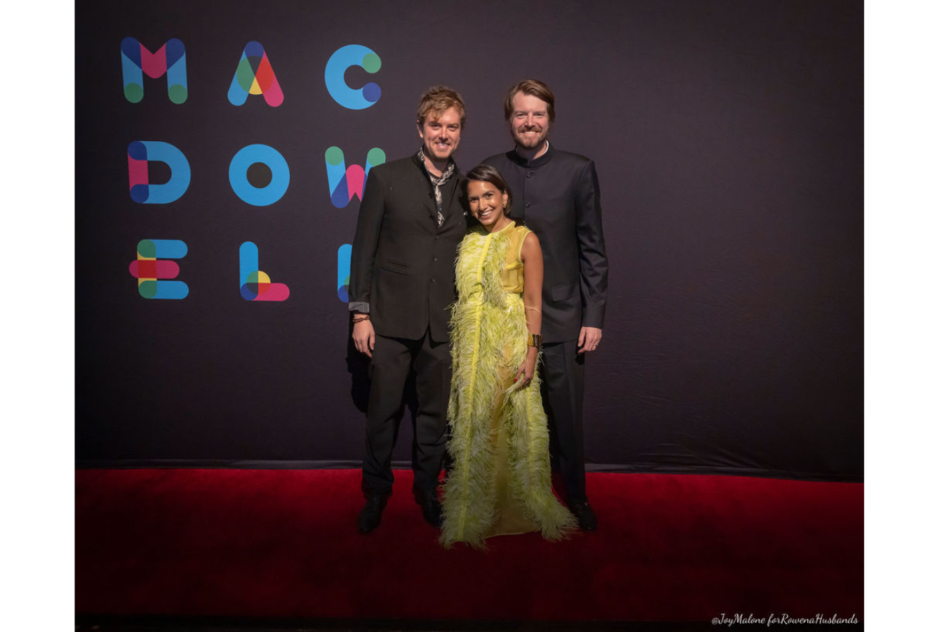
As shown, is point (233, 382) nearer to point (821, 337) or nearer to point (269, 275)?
point (269, 275)

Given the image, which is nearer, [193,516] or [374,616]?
[374,616]

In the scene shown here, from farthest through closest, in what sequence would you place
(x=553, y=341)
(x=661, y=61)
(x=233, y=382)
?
(x=233, y=382)
(x=661, y=61)
(x=553, y=341)

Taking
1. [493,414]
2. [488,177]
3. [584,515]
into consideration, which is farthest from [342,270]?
[584,515]

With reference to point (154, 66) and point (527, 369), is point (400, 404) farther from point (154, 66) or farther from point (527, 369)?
point (154, 66)

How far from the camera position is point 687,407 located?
307cm

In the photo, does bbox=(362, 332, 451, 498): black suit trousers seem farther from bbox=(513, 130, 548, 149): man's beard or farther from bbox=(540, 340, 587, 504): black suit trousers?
bbox=(513, 130, 548, 149): man's beard

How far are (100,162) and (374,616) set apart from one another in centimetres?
285

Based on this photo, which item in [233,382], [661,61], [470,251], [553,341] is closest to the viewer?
[470,251]

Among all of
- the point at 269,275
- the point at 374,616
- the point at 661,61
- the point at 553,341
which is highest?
the point at 661,61

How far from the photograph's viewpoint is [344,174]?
2961 millimetres

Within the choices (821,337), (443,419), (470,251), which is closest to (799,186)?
(821,337)

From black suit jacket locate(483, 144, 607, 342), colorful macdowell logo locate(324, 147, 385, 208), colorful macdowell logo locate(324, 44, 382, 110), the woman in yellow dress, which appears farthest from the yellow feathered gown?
colorful macdowell logo locate(324, 44, 382, 110)

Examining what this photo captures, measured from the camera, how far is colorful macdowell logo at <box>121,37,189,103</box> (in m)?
2.92

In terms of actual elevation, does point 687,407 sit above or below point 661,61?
below
